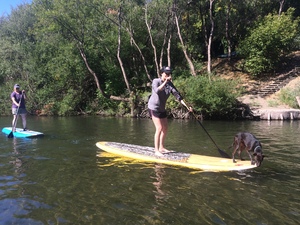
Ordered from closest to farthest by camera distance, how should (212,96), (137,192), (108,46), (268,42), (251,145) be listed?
1. (137,192)
2. (251,145)
3. (212,96)
4. (268,42)
5. (108,46)

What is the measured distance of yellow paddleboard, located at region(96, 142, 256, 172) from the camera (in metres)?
6.85

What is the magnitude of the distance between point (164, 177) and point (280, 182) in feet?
7.98

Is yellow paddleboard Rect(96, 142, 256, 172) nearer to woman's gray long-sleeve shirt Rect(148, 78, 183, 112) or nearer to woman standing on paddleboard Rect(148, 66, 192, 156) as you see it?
woman standing on paddleboard Rect(148, 66, 192, 156)

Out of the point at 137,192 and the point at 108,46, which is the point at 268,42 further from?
the point at 137,192

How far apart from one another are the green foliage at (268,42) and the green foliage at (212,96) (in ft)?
30.1

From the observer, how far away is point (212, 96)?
2100 cm

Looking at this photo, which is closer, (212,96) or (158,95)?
(158,95)

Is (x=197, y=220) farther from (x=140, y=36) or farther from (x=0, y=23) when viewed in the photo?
(x=0, y=23)

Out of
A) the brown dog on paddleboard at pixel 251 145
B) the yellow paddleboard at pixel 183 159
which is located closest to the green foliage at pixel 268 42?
the yellow paddleboard at pixel 183 159

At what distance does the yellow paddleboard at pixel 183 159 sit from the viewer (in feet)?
22.5

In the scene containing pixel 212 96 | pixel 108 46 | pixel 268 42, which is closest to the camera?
pixel 212 96

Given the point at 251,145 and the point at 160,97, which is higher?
the point at 160,97

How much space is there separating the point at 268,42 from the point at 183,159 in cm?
2461

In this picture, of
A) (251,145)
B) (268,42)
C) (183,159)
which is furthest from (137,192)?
(268,42)
